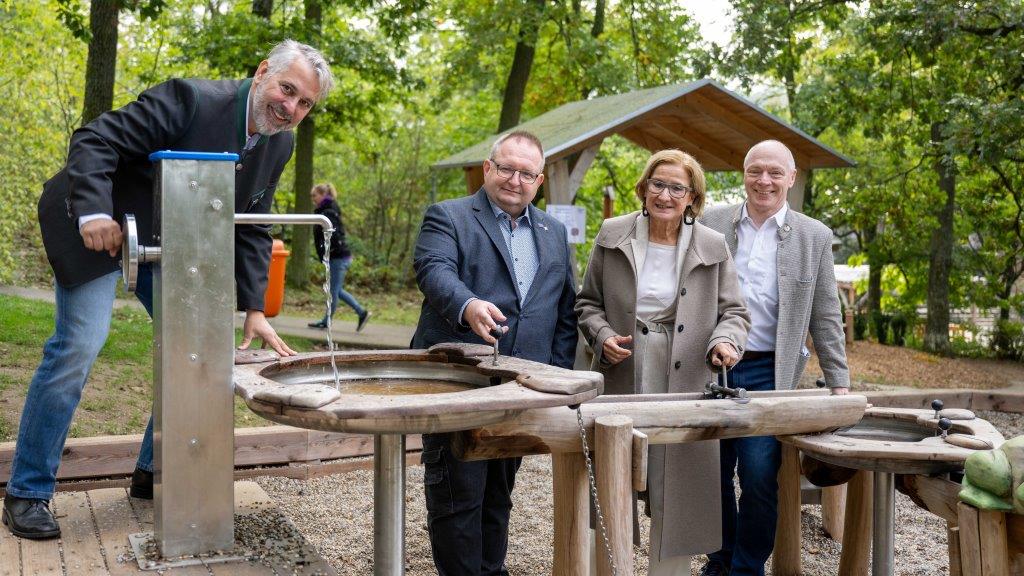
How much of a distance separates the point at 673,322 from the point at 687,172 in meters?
0.54

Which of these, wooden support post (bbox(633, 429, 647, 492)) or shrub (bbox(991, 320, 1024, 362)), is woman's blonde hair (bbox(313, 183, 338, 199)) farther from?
wooden support post (bbox(633, 429, 647, 492))

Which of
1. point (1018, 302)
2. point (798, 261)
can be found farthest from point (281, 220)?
point (1018, 302)

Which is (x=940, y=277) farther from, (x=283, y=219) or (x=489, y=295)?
(x=283, y=219)

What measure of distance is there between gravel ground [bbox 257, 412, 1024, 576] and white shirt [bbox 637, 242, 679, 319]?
1418 millimetres

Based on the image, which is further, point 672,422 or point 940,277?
point 940,277

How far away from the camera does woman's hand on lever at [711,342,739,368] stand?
3.39 metres

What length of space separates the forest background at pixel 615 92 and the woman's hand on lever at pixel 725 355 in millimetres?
5335

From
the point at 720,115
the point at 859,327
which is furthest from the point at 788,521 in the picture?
the point at 859,327

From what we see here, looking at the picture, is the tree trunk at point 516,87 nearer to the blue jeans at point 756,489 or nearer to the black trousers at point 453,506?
the blue jeans at point 756,489

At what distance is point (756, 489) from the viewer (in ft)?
12.3

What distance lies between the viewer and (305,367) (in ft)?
10.0

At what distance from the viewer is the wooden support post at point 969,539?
2.87 metres

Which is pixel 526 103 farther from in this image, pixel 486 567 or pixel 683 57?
pixel 486 567

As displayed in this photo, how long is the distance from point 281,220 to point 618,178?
15063 millimetres
